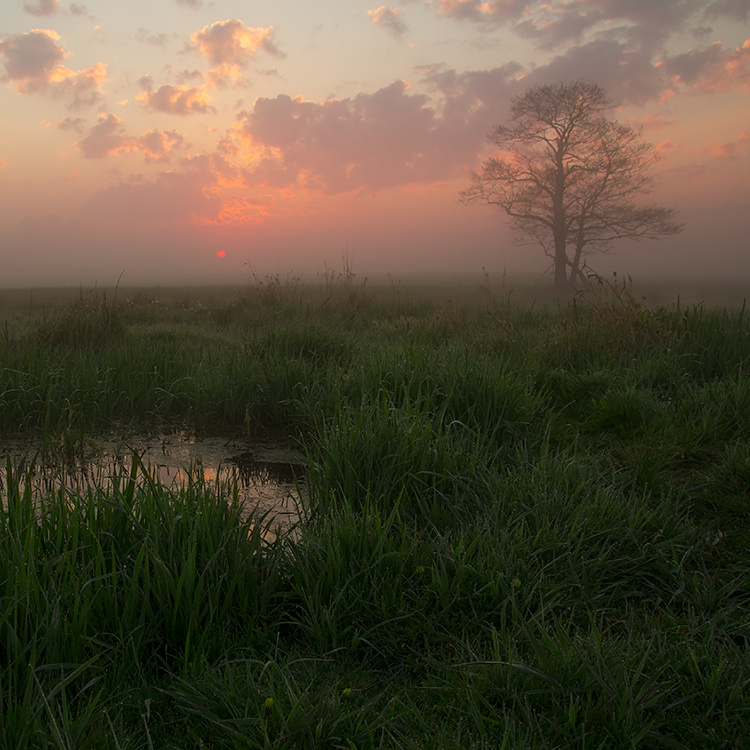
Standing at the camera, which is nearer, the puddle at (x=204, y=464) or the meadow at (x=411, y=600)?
the meadow at (x=411, y=600)

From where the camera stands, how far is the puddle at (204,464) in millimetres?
3043

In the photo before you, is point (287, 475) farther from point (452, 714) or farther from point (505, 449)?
point (452, 714)

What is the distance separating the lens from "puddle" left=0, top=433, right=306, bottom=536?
9.98 feet

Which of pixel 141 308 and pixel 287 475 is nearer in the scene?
pixel 287 475

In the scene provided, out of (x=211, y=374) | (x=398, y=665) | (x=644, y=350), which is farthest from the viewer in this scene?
(x=644, y=350)

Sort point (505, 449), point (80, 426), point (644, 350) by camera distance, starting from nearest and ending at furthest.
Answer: point (505, 449), point (80, 426), point (644, 350)

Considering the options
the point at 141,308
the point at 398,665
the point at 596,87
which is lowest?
the point at 398,665

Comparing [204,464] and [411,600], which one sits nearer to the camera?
[411,600]

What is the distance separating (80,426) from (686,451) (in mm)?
4297

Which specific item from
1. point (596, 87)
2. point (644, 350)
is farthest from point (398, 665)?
point (596, 87)

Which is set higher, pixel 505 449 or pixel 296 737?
pixel 505 449

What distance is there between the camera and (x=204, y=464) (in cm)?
364

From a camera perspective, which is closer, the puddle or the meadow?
the meadow

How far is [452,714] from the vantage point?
4.66ft
